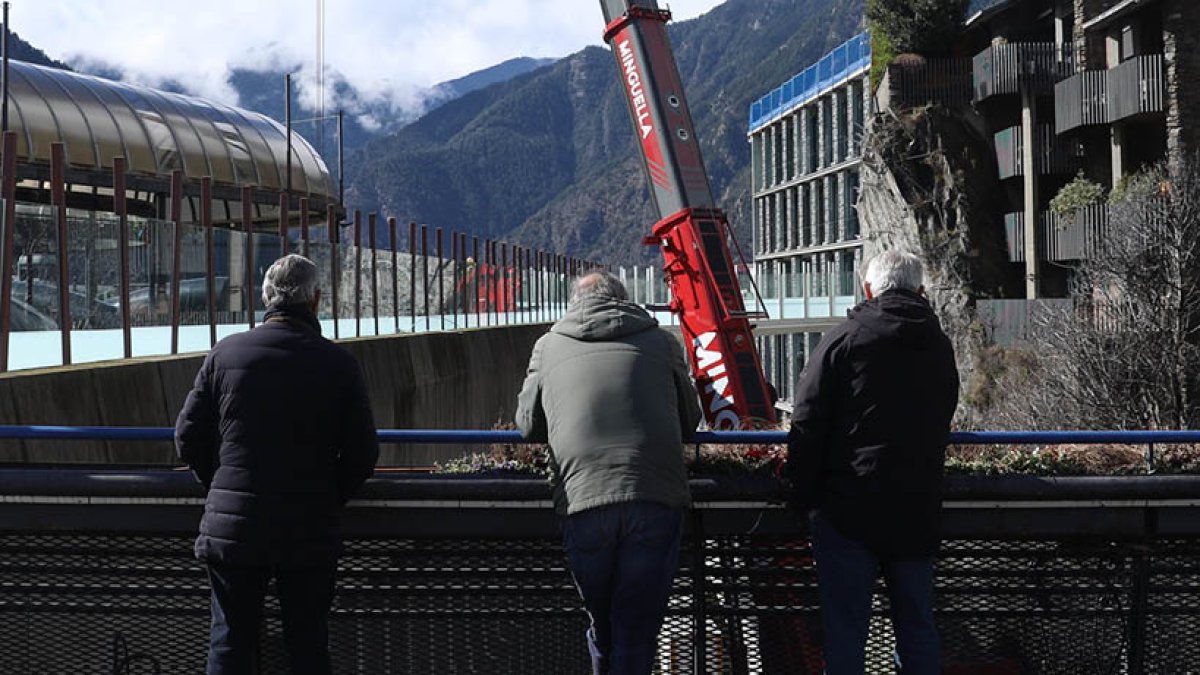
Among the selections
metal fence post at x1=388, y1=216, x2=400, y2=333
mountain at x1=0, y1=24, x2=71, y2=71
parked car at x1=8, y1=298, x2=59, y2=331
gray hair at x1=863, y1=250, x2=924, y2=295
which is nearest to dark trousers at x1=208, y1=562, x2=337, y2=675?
gray hair at x1=863, y1=250, x2=924, y2=295

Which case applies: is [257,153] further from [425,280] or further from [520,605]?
[520,605]

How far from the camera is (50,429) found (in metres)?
5.47

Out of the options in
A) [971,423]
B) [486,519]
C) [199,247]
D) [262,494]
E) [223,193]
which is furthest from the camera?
[223,193]

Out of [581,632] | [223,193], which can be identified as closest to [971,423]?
[223,193]

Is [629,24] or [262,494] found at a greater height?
[629,24]

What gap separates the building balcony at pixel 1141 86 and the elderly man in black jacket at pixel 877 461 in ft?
136

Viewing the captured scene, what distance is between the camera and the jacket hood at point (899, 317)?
484 centimetres

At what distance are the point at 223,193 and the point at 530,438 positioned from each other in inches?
1886

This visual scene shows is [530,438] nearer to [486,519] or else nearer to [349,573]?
[486,519]

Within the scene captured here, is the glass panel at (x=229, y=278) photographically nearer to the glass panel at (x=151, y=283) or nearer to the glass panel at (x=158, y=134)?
the glass panel at (x=151, y=283)

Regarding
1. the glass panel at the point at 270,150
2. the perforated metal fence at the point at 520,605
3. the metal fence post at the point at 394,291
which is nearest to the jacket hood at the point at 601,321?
the perforated metal fence at the point at 520,605

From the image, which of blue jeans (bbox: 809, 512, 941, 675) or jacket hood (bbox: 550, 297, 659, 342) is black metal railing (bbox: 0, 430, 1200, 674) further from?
jacket hood (bbox: 550, 297, 659, 342)

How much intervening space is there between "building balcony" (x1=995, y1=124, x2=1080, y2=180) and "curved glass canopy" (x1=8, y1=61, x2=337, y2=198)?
2634 cm

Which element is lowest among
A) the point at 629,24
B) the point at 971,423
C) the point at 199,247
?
the point at 971,423
